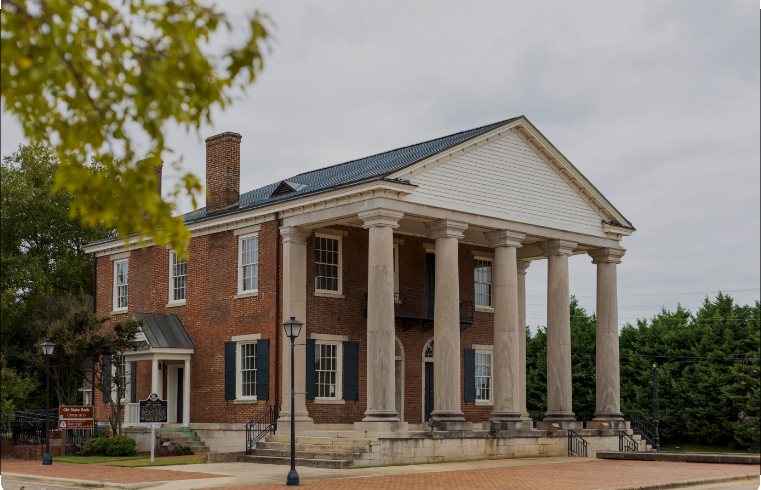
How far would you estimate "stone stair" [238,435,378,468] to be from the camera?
74.1 feet

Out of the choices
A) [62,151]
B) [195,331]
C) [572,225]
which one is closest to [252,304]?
[195,331]

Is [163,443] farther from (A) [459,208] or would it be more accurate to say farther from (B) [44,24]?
(B) [44,24]

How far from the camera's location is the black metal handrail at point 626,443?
30.1 metres

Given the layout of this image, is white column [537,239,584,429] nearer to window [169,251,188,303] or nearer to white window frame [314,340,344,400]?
white window frame [314,340,344,400]

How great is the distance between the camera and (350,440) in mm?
23469

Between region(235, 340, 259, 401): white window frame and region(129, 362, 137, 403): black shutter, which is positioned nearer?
region(235, 340, 259, 401): white window frame

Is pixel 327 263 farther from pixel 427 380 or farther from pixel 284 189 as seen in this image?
pixel 427 380

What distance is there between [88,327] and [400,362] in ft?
33.8

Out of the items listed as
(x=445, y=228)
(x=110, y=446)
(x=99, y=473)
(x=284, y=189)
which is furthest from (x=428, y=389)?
(x=99, y=473)

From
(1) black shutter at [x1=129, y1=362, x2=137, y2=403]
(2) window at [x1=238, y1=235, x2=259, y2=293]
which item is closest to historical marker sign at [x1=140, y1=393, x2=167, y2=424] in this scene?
(2) window at [x1=238, y1=235, x2=259, y2=293]

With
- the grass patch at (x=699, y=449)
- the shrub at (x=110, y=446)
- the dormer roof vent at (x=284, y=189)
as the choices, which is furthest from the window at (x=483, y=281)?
the shrub at (x=110, y=446)

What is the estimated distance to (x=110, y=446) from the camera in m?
27.1

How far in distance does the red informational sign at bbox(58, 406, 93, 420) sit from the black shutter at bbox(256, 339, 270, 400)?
5.06 m

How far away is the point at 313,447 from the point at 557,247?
11.0 meters
